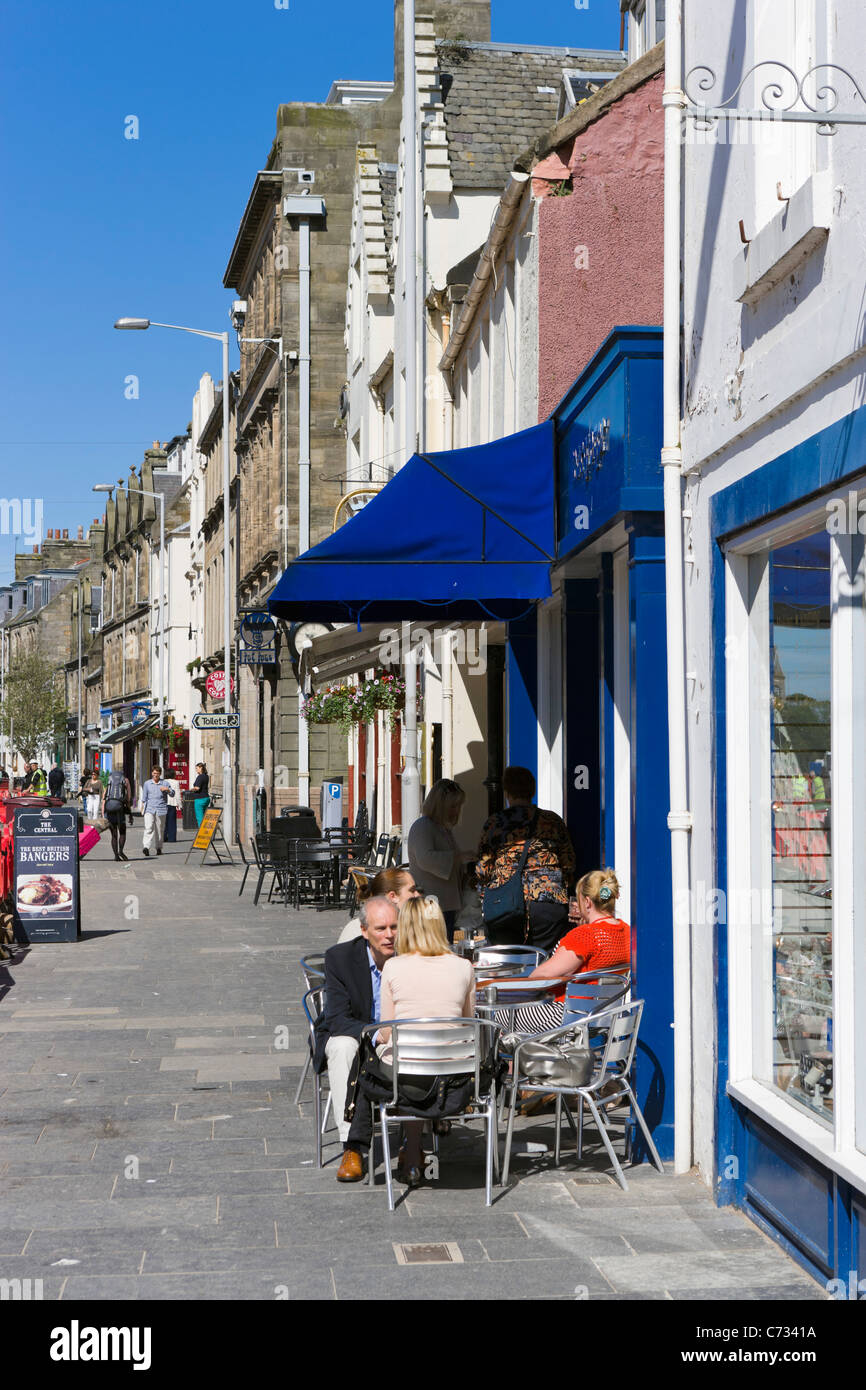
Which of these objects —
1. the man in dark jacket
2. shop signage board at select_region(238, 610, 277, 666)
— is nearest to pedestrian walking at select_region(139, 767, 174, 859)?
shop signage board at select_region(238, 610, 277, 666)

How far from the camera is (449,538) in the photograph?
9750 mm

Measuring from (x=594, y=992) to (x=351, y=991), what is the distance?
1240 millimetres

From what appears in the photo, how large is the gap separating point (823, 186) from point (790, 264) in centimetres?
41

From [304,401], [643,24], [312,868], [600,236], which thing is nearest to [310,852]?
[312,868]

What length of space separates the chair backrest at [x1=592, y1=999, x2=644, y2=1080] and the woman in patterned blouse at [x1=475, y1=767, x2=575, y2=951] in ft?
8.25

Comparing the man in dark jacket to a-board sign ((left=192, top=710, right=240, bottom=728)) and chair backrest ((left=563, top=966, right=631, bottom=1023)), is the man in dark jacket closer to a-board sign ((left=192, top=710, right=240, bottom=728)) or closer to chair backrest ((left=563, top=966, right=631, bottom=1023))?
chair backrest ((left=563, top=966, right=631, bottom=1023))

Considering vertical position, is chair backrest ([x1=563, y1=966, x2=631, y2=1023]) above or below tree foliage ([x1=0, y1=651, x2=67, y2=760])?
below

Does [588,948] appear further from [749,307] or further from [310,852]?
[310,852]

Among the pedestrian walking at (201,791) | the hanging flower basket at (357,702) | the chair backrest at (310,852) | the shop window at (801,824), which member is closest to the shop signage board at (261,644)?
the hanging flower basket at (357,702)

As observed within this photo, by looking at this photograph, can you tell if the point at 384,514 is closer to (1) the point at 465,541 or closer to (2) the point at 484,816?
(1) the point at 465,541

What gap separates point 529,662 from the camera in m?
13.2

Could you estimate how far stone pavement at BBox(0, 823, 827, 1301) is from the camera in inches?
226

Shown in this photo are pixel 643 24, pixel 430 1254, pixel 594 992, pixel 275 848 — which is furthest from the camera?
pixel 275 848

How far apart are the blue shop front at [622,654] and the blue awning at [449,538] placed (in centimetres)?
18
